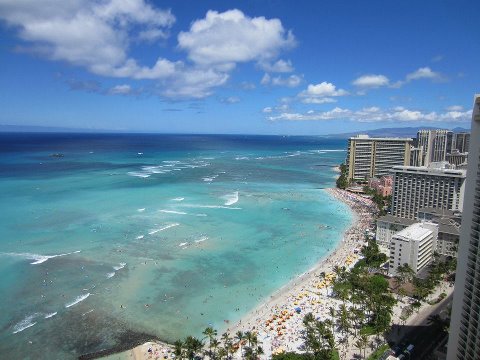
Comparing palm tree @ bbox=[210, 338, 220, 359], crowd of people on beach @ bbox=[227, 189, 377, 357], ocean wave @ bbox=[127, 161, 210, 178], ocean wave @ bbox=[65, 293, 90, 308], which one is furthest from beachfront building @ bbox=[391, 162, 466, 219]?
ocean wave @ bbox=[127, 161, 210, 178]

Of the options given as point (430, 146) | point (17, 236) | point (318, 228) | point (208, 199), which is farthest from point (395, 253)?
point (430, 146)

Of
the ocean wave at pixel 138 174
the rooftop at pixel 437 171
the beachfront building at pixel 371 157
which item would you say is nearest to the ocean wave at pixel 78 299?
the rooftop at pixel 437 171

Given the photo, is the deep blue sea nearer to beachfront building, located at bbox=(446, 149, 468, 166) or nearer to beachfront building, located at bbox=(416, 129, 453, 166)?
beachfront building, located at bbox=(416, 129, 453, 166)

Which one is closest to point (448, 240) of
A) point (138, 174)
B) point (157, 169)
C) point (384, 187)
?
point (384, 187)

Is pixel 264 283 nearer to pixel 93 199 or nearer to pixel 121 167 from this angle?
pixel 93 199

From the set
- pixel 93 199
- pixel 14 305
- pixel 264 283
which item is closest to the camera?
pixel 14 305

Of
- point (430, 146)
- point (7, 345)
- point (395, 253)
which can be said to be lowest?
point (7, 345)
